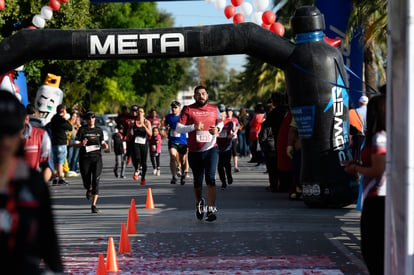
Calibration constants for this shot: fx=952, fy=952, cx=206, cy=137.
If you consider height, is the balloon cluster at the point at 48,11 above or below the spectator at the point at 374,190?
above

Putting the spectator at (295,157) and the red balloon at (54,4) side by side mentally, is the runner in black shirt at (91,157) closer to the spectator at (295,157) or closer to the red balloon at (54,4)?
the spectator at (295,157)

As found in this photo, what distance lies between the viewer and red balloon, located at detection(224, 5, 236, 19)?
1714cm

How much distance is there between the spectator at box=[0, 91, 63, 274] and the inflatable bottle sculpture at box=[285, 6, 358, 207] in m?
11.2

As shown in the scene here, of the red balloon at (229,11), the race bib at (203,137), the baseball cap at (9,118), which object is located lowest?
the race bib at (203,137)

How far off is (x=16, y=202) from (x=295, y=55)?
1148 centimetres

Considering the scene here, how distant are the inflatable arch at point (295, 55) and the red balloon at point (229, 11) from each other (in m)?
1.30

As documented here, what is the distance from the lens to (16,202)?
14.4 ft

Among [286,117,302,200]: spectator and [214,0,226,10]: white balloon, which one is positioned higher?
[214,0,226,10]: white balloon

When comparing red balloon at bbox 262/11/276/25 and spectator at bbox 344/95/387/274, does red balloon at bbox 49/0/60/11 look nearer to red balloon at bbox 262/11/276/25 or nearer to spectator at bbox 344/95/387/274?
red balloon at bbox 262/11/276/25

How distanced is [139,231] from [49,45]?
427 centimetres

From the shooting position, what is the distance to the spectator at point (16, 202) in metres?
4.31

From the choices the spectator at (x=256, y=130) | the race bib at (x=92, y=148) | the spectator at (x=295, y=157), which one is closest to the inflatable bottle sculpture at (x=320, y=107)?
the spectator at (x=295, y=157)

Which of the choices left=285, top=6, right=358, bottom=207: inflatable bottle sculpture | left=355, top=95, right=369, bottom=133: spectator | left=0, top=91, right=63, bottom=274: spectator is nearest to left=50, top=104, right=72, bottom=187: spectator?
left=355, top=95, right=369, bottom=133: spectator

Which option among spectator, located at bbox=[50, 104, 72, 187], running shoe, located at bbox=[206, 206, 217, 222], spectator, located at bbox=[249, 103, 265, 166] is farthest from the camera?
spectator, located at bbox=[249, 103, 265, 166]
